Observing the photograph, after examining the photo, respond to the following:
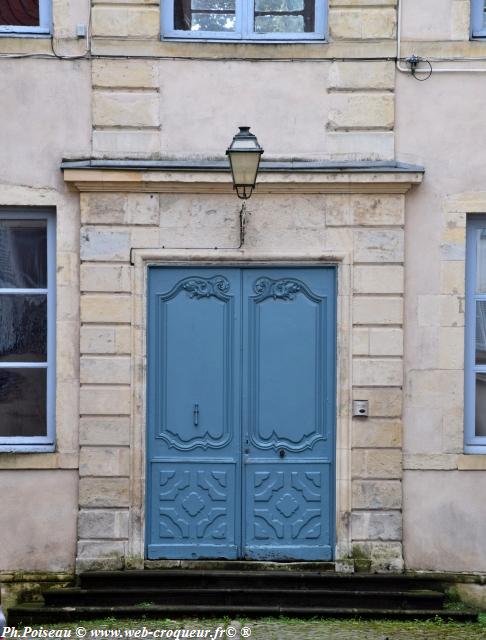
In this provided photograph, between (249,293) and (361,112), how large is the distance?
1596 mm

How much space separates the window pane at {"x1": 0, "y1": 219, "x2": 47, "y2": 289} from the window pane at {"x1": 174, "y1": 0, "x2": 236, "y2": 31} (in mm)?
1917

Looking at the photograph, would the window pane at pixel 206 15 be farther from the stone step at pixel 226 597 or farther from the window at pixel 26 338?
the stone step at pixel 226 597

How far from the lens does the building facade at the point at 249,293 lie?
8.51 meters

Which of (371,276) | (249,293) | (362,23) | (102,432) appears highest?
(362,23)

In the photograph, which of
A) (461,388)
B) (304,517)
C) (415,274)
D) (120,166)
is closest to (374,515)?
(304,517)

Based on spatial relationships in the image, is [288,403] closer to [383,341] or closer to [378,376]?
[378,376]

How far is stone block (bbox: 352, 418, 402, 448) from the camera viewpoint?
27.9ft

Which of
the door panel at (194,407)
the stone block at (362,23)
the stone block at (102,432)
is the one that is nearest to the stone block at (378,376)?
the door panel at (194,407)

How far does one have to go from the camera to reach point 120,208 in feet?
27.9

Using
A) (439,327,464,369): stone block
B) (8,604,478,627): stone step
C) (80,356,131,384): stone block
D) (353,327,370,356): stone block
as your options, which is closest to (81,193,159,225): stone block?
(80,356,131,384): stone block

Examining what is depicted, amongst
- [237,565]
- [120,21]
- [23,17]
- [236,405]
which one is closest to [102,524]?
[237,565]

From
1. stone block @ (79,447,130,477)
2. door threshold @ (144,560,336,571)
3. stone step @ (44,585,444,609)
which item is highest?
stone block @ (79,447,130,477)

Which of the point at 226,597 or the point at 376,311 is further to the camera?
the point at 376,311

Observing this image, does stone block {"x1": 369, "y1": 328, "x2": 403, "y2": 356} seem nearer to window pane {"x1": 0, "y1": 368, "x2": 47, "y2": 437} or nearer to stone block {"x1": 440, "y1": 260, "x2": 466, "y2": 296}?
stone block {"x1": 440, "y1": 260, "x2": 466, "y2": 296}
